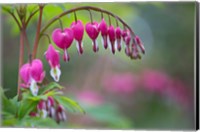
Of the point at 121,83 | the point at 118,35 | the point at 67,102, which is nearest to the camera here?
the point at 67,102

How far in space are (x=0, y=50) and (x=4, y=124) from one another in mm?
388

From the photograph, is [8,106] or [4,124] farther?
[4,124]

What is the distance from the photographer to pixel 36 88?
236cm

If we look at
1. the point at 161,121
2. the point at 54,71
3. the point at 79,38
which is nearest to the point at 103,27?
the point at 79,38

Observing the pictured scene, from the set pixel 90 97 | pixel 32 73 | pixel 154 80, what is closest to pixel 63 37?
pixel 32 73

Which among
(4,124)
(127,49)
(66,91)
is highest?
(127,49)

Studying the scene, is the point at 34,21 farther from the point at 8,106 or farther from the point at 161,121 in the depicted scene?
the point at 161,121

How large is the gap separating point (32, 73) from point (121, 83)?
17.2 inches

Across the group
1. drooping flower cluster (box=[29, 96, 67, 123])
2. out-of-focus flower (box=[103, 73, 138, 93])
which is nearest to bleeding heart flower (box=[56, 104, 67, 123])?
drooping flower cluster (box=[29, 96, 67, 123])

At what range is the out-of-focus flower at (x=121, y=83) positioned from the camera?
253 cm

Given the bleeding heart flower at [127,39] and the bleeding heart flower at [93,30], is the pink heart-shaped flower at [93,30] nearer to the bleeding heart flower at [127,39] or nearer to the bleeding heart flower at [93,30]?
the bleeding heart flower at [93,30]

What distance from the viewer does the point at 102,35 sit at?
2424 millimetres

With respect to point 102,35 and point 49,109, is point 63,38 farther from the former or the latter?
point 49,109

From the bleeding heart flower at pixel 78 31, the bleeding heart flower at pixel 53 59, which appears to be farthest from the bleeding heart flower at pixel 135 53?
the bleeding heart flower at pixel 53 59
